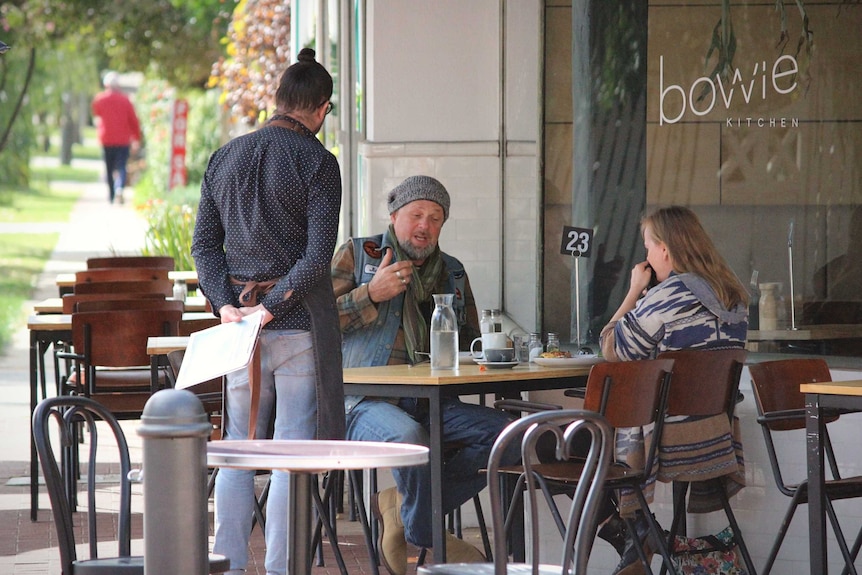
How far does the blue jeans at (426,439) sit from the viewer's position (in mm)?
5512

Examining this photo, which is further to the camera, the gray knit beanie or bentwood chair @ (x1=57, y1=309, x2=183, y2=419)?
bentwood chair @ (x1=57, y1=309, x2=183, y2=419)

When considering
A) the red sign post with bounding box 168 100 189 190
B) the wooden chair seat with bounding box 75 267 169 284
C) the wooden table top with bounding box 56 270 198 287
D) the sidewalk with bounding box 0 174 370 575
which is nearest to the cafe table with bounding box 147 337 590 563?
the sidewalk with bounding box 0 174 370 575

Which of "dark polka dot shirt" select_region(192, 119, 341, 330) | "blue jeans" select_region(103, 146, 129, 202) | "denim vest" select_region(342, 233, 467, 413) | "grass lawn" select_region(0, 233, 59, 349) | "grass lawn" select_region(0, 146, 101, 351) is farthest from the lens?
Result: "blue jeans" select_region(103, 146, 129, 202)

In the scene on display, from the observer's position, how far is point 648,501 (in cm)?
527

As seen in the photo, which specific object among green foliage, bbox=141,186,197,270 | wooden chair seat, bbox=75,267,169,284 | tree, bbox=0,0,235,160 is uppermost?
tree, bbox=0,0,235,160

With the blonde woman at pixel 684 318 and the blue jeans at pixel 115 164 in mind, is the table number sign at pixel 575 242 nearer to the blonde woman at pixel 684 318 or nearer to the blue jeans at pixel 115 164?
the blonde woman at pixel 684 318

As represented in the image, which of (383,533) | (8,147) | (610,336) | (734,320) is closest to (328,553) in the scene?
(383,533)

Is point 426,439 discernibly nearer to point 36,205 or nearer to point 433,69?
point 433,69

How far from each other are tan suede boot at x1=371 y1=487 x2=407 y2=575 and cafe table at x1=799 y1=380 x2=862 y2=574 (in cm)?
166

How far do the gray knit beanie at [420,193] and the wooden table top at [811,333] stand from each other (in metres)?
1.48

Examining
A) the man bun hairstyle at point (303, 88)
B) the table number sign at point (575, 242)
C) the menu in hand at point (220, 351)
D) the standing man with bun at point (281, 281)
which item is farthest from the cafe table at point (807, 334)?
the menu in hand at point (220, 351)

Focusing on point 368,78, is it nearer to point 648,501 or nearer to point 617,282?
point 617,282

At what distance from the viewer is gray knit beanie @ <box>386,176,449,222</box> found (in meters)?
6.07

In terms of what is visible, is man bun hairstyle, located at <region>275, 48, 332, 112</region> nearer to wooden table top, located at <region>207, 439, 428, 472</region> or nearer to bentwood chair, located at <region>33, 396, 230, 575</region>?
bentwood chair, located at <region>33, 396, 230, 575</region>
